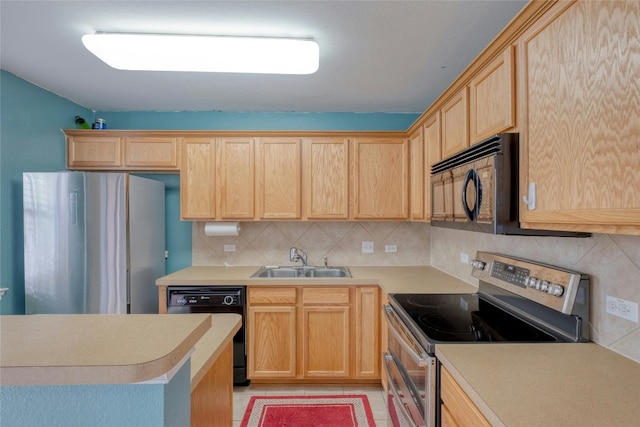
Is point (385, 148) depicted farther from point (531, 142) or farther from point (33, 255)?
point (33, 255)

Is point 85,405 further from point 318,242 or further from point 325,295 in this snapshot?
point 318,242

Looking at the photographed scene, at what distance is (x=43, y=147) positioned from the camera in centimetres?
257

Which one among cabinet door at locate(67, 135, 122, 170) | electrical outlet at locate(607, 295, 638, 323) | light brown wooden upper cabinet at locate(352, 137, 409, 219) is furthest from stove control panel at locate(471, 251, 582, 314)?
cabinet door at locate(67, 135, 122, 170)

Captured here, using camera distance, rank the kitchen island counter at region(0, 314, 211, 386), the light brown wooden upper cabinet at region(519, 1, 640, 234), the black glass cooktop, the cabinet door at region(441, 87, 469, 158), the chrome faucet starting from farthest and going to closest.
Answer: the chrome faucet → the cabinet door at region(441, 87, 469, 158) → the black glass cooktop → the light brown wooden upper cabinet at region(519, 1, 640, 234) → the kitchen island counter at region(0, 314, 211, 386)

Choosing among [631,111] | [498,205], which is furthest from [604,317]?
[631,111]

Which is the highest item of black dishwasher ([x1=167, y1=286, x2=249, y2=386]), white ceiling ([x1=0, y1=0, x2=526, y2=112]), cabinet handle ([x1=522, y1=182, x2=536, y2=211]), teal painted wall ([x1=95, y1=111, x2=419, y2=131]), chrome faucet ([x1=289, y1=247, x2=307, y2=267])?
white ceiling ([x1=0, y1=0, x2=526, y2=112])

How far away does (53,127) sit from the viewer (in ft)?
8.80

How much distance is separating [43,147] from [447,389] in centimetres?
330

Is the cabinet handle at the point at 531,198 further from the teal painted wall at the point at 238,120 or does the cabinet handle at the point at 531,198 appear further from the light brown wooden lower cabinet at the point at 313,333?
the teal painted wall at the point at 238,120

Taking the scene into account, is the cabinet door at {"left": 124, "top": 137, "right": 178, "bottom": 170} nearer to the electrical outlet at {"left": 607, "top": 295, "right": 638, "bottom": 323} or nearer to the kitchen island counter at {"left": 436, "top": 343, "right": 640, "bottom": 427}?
the kitchen island counter at {"left": 436, "top": 343, "right": 640, "bottom": 427}

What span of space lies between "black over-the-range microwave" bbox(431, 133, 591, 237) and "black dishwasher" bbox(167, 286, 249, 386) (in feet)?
5.70

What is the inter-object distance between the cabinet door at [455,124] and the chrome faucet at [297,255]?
1616mm

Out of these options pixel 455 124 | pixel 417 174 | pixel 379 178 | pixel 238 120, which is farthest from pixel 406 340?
pixel 238 120

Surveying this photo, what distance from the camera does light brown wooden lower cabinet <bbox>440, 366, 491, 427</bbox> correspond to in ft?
3.14
